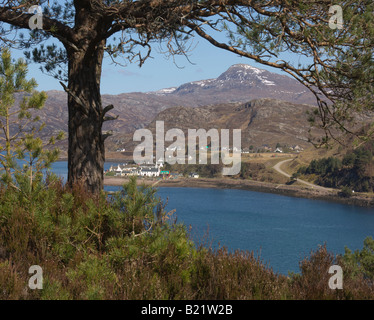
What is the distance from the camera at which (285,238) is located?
1804 inches

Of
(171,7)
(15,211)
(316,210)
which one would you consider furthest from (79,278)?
(316,210)

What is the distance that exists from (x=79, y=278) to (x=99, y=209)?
3.20 ft

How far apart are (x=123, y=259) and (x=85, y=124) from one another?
2.45m

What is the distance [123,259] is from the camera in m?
3.23

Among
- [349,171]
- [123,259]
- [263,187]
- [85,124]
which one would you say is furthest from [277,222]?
[123,259]

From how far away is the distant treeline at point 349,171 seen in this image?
83.9m

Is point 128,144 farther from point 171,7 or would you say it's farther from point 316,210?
point 171,7

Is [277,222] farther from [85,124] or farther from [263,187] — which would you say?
[85,124]

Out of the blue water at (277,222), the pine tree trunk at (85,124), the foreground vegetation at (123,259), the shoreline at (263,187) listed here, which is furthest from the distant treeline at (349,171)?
the foreground vegetation at (123,259)

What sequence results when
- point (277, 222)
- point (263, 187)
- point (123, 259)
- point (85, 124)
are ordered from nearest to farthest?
point (123, 259) < point (85, 124) < point (277, 222) < point (263, 187)

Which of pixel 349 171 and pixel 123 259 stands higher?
pixel 123 259

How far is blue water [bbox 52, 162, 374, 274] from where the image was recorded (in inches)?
1612

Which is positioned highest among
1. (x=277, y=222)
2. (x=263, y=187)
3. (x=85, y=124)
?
(x=85, y=124)

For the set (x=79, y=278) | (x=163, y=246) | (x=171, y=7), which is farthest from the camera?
(x=171, y=7)
